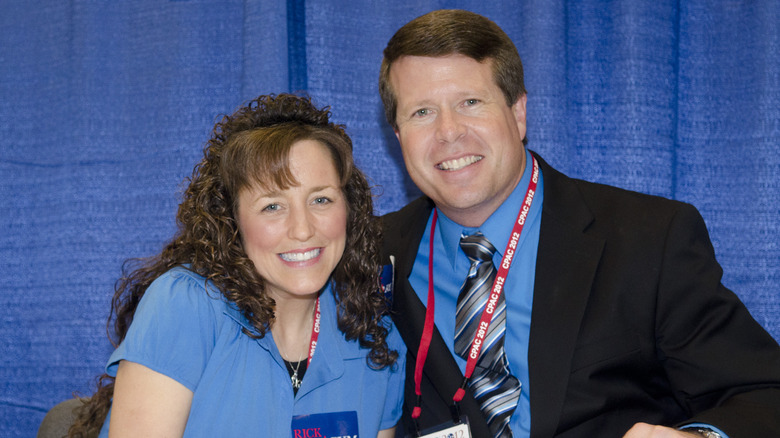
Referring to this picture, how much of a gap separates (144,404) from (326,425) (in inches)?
17.9

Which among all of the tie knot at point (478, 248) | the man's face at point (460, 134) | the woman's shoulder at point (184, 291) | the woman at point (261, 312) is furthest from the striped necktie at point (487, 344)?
the woman's shoulder at point (184, 291)

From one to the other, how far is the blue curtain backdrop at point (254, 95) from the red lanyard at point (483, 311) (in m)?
0.57

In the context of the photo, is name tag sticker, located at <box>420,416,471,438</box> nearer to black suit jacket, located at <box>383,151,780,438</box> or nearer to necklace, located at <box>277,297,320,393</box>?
black suit jacket, located at <box>383,151,780,438</box>

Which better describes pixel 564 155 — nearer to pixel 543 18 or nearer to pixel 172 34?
pixel 543 18

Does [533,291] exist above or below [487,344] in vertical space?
above

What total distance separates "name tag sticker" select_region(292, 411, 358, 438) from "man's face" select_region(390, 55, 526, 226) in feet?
2.12

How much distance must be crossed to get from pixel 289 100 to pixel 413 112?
356mm

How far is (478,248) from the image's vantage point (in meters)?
1.82

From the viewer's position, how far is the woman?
1611mm

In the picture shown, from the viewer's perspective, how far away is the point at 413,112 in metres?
1.92

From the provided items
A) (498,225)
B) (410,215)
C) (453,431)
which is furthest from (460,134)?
(453,431)

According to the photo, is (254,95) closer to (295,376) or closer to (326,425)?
(295,376)

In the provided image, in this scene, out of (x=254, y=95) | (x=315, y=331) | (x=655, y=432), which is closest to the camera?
(x=655, y=432)

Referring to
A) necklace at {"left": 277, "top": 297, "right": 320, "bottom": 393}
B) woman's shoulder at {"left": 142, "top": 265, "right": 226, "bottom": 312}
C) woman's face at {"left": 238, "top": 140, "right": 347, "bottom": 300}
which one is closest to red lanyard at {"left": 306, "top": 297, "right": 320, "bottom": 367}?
necklace at {"left": 277, "top": 297, "right": 320, "bottom": 393}
